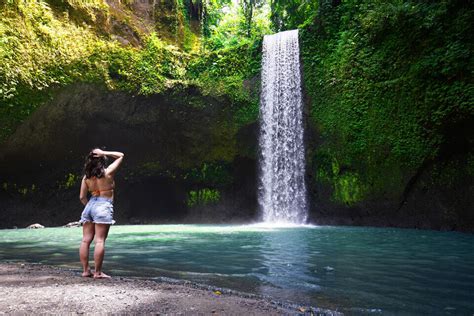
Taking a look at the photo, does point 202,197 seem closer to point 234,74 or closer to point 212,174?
point 212,174

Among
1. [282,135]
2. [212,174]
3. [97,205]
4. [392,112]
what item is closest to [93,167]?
[97,205]

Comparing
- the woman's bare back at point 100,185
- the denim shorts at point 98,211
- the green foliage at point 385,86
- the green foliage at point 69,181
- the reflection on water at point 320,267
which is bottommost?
the reflection on water at point 320,267

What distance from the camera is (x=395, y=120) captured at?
13.8 metres

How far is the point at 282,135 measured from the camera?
16812 mm

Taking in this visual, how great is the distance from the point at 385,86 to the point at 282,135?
4749 mm

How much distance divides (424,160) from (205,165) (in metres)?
9.67

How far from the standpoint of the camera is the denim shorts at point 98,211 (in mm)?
4496

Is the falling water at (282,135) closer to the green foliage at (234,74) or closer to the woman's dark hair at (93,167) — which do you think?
the green foliage at (234,74)

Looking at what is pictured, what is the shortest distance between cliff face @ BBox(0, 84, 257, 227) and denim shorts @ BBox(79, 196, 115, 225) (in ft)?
42.3

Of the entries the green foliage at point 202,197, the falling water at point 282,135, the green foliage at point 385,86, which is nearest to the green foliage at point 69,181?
the green foliage at point 202,197

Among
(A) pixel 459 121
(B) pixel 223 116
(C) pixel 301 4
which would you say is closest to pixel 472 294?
(A) pixel 459 121

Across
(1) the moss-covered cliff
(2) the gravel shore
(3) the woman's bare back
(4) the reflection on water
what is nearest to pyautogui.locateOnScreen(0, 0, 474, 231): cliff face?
(1) the moss-covered cliff

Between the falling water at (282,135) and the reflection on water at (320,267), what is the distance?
7053 mm

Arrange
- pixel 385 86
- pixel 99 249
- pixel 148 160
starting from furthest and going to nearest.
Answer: pixel 148 160 → pixel 385 86 → pixel 99 249
